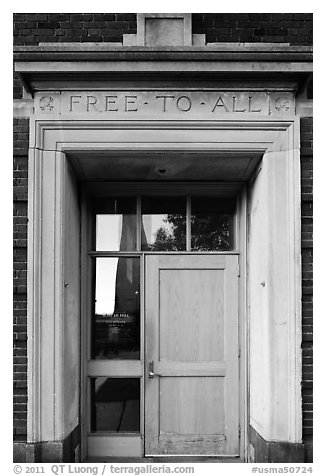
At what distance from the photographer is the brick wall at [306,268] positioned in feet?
15.1

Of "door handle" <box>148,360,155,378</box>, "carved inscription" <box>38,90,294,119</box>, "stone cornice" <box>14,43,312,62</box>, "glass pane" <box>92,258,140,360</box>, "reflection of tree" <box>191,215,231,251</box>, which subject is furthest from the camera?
"reflection of tree" <box>191,215,231,251</box>

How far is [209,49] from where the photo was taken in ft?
14.9

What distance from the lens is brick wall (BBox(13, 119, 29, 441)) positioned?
457cm

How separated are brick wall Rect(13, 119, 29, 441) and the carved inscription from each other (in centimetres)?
42

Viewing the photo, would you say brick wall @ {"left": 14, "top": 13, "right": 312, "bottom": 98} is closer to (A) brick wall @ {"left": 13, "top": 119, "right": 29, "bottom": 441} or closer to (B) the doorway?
(A) brick wall @ {"left": 13, "top": 119, "right": 29, "bottom": 441}

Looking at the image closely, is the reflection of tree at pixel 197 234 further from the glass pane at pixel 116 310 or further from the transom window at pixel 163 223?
the glass pane at pixel 116 310

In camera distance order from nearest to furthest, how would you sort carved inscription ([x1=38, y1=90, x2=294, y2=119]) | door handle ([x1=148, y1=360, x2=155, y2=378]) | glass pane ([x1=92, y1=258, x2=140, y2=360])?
carved inscription ([x1=38, y1=90, x2=294, y2=119]) < door handle ([x1=148, y1=360, x2=155, y2=378]) < glass pane ([x1=92, y1=258, x2=140, y2=360])

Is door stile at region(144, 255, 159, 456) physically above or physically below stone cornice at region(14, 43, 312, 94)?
below

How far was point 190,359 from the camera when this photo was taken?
529cm

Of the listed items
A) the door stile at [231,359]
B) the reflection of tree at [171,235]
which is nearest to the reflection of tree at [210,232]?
the reflection of tree at [171,235]

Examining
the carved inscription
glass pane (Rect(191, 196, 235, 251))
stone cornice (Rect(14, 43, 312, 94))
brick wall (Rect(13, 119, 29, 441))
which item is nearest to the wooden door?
glass pane (Rect(191, 196, 235, 251))

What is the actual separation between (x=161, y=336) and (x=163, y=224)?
48.3 inches

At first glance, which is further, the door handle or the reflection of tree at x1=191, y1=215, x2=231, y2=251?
the reflection of tree at x1=191, y1=215, x2=231, y2=251

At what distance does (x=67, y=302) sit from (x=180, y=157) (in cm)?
Answer: 179
